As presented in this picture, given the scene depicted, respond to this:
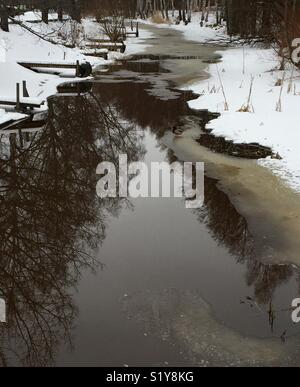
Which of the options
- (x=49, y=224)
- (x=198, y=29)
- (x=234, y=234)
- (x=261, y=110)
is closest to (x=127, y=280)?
(x=49, y=224)

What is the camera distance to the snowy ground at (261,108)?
1017 cm

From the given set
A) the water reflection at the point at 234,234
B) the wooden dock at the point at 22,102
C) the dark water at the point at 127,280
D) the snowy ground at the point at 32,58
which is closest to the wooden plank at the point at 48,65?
the snowy ground at the point at 32,58

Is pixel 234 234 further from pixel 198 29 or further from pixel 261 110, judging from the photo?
pixel 198 29

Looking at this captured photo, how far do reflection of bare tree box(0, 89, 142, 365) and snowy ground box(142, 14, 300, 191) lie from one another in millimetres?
3019

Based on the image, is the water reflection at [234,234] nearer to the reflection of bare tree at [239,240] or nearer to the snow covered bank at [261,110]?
the reflection of bare tree at [239,240]

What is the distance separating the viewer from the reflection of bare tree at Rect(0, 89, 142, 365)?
488 cm

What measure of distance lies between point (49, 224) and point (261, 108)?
29.6ft

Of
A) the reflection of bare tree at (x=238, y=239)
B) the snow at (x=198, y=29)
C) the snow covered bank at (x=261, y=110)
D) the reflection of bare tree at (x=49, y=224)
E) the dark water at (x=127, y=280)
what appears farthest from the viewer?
the snow at (x=198, y=29)

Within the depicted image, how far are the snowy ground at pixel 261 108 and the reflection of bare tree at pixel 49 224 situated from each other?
3.02m

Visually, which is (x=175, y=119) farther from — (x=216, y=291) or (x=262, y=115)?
(x=216, y=291)

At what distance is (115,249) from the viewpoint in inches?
257

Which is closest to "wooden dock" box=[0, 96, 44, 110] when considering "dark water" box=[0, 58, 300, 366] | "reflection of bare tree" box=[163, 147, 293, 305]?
"dark water" box=[0, 58, 300, 366]

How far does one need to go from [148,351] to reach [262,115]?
9.98m

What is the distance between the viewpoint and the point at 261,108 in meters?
13.9
